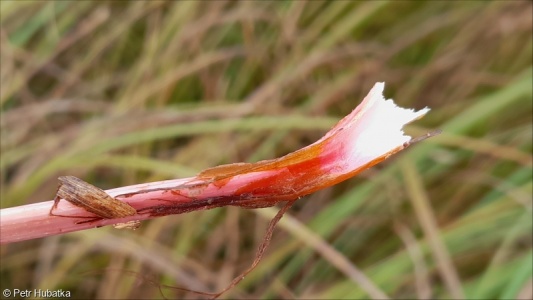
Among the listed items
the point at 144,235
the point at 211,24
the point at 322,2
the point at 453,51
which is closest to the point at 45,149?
the point at 144,235

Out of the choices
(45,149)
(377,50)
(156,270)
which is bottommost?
(156,270)

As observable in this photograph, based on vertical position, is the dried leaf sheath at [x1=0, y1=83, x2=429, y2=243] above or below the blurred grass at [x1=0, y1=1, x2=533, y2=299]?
below

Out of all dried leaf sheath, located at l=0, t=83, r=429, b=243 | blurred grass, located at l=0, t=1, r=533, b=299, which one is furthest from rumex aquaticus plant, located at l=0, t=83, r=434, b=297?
blurred grass, located at l=0, t=1, r=533, b=299

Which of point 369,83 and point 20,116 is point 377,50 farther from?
point 20,116

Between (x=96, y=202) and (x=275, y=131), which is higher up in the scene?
(x=275, y=131)

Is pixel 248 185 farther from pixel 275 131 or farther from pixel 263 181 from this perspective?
pixel 275 131

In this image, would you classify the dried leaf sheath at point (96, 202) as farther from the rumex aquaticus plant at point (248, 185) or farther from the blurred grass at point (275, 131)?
the blurred grass at point (275, 131)

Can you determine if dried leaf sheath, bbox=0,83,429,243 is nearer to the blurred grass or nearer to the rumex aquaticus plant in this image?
the rumex aquaticus plant

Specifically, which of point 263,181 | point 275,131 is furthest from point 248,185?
point 275,131
